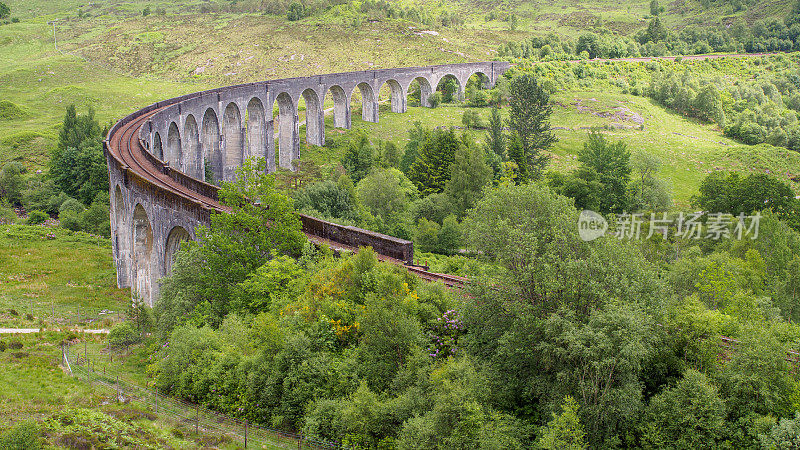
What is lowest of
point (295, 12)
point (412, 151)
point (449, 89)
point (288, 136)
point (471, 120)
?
point (412, 151)

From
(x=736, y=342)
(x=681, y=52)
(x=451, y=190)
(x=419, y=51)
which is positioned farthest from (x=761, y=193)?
(x=681, y=52)

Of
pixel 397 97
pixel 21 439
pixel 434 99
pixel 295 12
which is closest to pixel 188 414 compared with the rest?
pixel 21 439

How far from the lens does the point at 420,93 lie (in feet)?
363

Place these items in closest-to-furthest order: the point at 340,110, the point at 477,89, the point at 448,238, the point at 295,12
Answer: the point at 448,238
the point at 340,110
the point at 477,89
the point at 295,12

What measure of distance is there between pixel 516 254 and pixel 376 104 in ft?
246

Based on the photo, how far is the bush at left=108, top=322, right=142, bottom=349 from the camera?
3123 cm

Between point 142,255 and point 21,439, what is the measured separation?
24338mm

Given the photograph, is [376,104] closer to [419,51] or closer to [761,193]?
[419,51]

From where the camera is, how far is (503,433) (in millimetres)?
20344

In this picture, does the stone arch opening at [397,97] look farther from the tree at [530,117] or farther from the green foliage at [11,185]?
the green foliage at [11,185]

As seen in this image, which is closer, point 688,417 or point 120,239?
point 688,417

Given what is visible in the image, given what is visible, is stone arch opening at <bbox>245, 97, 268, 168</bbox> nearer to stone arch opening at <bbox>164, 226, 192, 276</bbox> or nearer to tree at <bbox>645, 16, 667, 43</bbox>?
stone arch opening at <bbox>164, 226, 192, 276</bbox>

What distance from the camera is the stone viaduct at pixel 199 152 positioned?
121ft

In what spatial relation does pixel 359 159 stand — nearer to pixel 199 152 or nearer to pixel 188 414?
pixel 199 152
